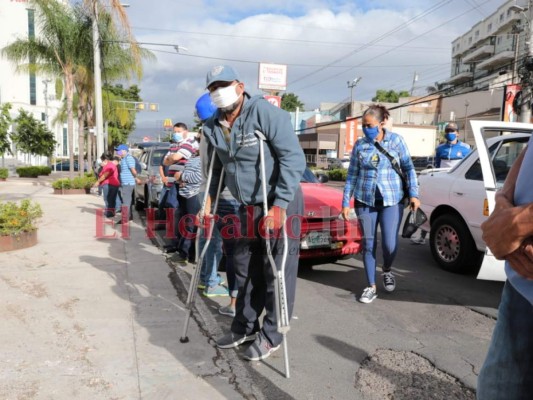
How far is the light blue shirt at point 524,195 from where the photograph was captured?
137 cm

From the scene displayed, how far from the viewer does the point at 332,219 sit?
5.31 meters

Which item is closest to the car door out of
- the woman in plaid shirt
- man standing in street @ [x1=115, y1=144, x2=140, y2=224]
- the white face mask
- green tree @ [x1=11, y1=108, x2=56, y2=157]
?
the woman in plaid shirt

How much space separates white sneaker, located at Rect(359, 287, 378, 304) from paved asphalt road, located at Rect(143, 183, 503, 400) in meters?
0.07

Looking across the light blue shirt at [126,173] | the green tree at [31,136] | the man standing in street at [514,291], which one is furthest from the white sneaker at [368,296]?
the green tree at [31,136]

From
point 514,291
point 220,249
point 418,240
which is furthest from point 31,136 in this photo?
point 514,291

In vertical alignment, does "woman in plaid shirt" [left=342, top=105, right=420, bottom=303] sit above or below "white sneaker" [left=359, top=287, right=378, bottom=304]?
above

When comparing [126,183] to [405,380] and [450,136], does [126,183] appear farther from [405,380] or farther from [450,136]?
[405,380]

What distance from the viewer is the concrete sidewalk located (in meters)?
2.84

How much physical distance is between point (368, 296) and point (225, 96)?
8.33ft

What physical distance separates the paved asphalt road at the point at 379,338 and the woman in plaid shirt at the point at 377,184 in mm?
481

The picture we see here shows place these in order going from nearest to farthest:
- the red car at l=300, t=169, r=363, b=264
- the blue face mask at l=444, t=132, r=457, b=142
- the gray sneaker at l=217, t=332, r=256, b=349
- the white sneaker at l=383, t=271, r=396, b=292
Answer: the gray sneaker at l=217, t=332, r=256, b=349, the white sneaker at l=383, t=271, r=396, b=292, the red car at l=300, t=169, r=363, b=264, the blue face mask at l=444, t=132, r=457, b=142

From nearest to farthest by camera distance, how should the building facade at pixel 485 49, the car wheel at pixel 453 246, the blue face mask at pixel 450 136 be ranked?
the car wheel at pixel 453 246, the blue face mask at pixel 450 136, the building facade at pixel 485 49

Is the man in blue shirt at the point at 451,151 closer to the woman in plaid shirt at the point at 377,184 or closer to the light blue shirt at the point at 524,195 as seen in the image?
the woman in plaid shirt at the point at 377,184

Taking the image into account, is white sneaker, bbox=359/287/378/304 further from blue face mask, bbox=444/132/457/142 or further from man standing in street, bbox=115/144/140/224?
man standing in street, bbox=115/144/140/224
